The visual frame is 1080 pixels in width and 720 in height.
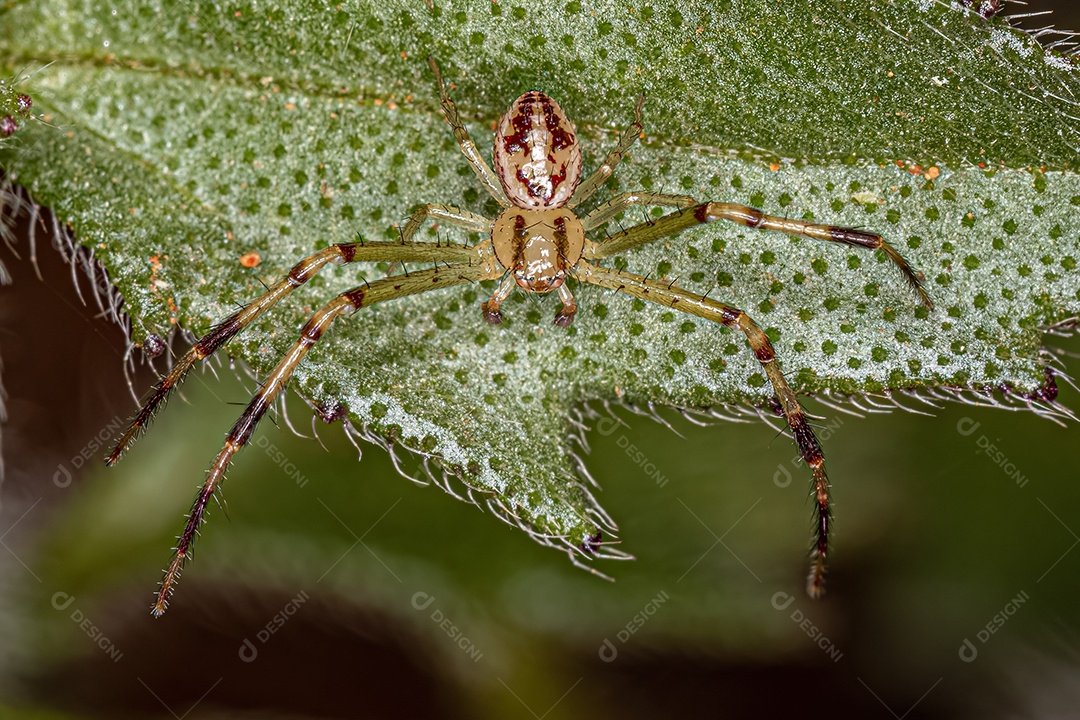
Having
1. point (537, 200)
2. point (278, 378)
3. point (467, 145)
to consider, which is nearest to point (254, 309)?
point (278, 378)

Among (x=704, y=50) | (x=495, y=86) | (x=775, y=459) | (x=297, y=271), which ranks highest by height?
(x=704, y=50)

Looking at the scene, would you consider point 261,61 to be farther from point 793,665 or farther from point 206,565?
point 793,665

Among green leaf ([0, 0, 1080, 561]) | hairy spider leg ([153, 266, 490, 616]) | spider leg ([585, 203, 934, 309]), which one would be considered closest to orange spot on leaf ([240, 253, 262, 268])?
green leaf ([0, 0, 1080, 561])

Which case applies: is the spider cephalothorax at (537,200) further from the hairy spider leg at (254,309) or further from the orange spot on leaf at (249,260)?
the orange spot on leaf at (249,260)

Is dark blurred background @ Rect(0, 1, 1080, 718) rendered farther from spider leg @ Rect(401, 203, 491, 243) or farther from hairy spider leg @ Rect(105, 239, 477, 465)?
spider leg @ Rect(401, 203, 491, 243)

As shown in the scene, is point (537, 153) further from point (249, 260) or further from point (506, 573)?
point (506, 573)

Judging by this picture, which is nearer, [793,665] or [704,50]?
[704,50]

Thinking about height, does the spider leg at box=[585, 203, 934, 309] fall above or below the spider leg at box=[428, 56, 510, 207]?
above

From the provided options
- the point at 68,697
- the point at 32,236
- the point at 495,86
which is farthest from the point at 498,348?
the point at 68,697
